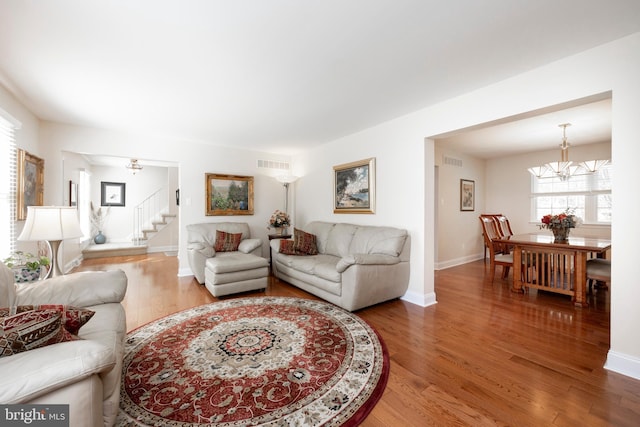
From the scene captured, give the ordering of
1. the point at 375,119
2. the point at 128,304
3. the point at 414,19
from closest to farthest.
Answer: the point at 414,19 → the point at 128,304 → the point at 375,119

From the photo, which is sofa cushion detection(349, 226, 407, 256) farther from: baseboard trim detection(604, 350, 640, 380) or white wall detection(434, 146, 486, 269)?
white wall detection(434, 146, 486, 269)

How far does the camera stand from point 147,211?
309 inches

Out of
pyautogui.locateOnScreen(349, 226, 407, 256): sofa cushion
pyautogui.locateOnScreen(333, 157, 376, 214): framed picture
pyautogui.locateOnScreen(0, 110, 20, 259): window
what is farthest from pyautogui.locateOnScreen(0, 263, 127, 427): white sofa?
pyautogui.locateOnScreen(333, 157, 376, 214): framed picture

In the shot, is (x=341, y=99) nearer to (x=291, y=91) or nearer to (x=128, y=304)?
(x=291, y=91)

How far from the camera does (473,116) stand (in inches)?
109

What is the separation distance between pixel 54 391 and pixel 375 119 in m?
3.74

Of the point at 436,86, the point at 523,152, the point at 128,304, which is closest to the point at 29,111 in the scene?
the point at 128,304

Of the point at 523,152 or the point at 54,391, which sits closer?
the point at 54,391

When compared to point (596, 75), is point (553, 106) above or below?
below

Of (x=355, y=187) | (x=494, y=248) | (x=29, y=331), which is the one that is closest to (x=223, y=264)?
(x=355, y=187)

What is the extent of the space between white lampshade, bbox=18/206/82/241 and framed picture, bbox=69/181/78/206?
10.4 ft

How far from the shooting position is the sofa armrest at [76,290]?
1.75 meters

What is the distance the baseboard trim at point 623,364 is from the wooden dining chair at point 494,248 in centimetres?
218

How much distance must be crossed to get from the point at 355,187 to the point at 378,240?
1107 millimetres
